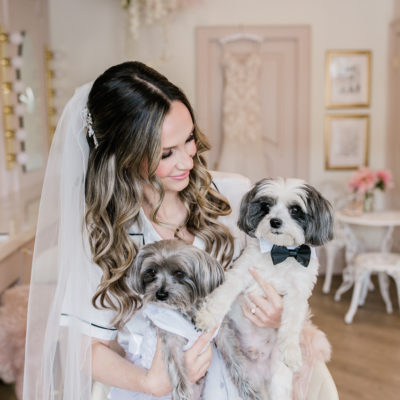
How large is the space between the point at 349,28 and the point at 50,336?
5.19m

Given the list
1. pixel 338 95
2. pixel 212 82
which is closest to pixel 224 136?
pixel 212 82

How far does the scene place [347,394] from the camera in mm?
3191

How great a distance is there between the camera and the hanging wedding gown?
5301 millimetres

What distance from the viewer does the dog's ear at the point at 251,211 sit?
4.88ft

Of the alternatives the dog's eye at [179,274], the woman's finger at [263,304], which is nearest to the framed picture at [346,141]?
the woman's finger at [263,304]

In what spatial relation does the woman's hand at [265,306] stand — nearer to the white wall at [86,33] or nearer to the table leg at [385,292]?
the table leg at [385,292]

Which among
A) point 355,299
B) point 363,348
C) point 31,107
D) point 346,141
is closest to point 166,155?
point 363,348

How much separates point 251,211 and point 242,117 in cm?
395

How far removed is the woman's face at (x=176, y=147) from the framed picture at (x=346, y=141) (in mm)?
4486

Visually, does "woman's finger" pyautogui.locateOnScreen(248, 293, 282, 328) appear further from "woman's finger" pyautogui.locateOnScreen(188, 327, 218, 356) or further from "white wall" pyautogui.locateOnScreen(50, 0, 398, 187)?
"white wall" pyautogui.locateOnScreen(50, 0, 398, 187)

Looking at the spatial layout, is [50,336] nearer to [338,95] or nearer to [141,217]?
[141,217]

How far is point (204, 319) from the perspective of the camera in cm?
134

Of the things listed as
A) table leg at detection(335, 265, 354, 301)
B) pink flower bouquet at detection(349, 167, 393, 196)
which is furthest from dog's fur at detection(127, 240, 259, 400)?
pink flower bouquet at detection(349, 167, 393, 196)

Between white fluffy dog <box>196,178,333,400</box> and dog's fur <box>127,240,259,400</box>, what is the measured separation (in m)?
0.08
